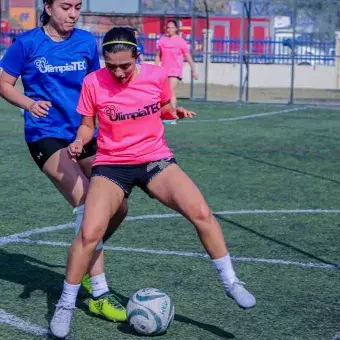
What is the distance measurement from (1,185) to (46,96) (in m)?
5.14

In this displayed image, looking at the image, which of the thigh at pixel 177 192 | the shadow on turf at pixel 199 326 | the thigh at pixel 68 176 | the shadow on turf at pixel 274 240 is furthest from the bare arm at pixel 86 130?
the shadow on turf at pixel 274 240

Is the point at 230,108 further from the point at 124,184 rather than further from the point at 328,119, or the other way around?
the point at 124,184

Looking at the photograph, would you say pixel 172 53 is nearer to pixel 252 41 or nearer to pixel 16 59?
pixel 252 41

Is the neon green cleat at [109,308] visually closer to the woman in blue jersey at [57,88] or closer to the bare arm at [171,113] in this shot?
the woman in blue jersey at [57,88]

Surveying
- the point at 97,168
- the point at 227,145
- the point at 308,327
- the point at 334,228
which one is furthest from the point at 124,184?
the point at 227,145

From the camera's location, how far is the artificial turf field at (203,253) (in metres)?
6.20

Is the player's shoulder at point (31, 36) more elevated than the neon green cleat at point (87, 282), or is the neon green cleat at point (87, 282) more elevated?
the player's shoulder at point (31, 36)

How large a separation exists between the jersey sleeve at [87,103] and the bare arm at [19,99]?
0.32m

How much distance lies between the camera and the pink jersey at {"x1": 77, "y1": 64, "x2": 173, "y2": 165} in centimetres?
604

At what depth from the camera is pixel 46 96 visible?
6.74 metres

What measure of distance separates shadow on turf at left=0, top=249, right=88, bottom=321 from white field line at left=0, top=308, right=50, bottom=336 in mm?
231

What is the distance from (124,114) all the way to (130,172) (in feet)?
1.23

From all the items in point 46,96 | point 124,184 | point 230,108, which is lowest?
point 230,108

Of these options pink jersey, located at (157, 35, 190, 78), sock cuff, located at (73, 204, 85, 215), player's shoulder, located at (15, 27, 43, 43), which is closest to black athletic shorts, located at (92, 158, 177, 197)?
sock cuff, located at (73, 204, 85, 215)
